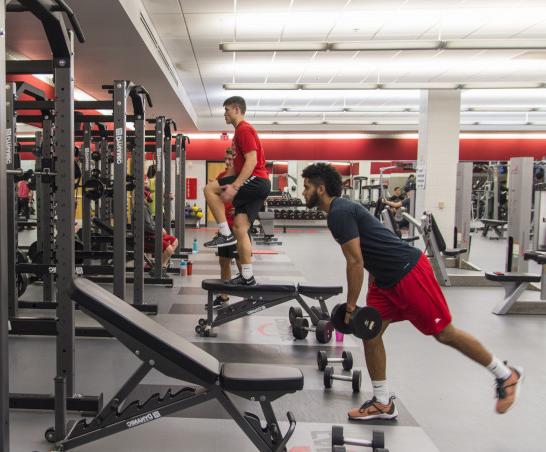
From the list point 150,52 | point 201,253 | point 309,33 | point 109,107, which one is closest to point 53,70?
point 109,107

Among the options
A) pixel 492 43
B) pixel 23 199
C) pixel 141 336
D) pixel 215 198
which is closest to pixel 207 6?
pixel 215 198

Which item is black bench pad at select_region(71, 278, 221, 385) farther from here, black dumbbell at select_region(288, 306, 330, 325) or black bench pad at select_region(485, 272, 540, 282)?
black bench pad at select_region(485, 272, 540, 282)

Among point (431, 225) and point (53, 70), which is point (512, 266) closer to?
point (431, 225)

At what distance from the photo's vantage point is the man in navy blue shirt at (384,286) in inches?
94.2

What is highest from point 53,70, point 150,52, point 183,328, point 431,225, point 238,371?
point 150,52

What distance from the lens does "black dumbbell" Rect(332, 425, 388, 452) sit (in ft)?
6.86

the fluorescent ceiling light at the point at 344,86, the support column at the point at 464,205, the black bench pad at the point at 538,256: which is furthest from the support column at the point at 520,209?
the fluorescent ceiling light at the point at 344,86

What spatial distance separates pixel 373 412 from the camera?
2.49m

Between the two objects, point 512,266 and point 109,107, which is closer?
point 109,107

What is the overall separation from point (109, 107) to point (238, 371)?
2.84 metres

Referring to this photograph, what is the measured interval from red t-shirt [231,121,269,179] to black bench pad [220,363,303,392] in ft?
6.87

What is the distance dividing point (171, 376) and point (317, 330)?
6.42 ft

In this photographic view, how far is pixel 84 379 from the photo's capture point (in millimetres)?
2936

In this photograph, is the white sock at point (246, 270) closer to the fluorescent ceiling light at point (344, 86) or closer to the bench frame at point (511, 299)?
the bench frame at point (511, 299)
